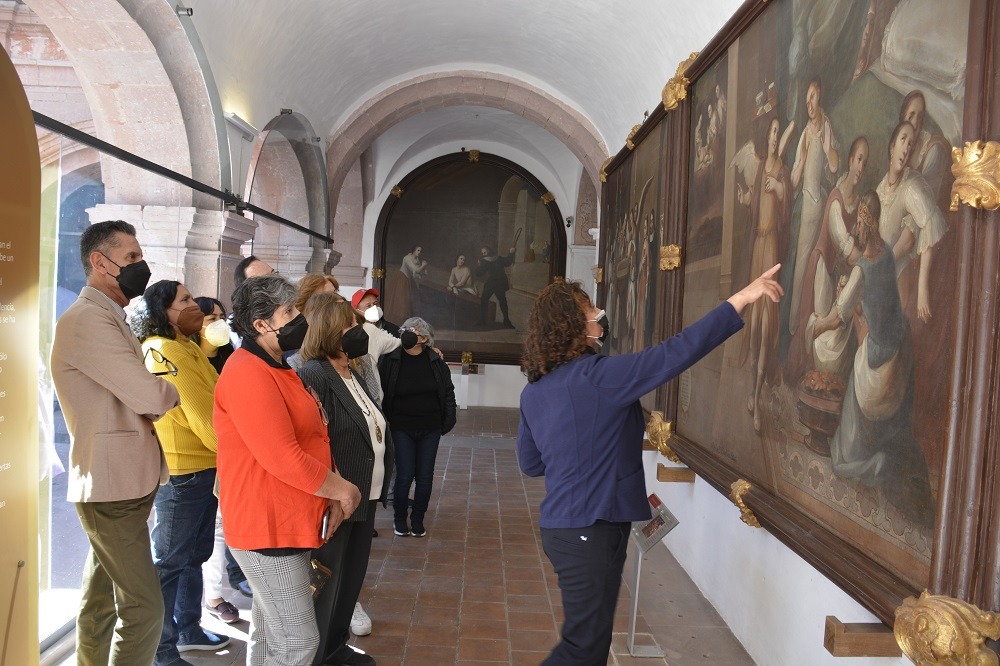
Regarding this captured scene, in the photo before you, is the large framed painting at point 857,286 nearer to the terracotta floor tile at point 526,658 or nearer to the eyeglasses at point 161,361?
the terracotta floor tile at point 526,658

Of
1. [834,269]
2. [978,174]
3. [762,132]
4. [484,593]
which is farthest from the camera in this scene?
[484,593]

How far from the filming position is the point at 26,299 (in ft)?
8.09

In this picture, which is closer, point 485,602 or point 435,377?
point 485,602

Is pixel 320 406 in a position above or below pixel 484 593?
above

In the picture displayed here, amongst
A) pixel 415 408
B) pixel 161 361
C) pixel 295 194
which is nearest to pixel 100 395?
pixel 161 361

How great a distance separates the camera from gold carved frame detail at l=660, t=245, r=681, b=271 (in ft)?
16.2

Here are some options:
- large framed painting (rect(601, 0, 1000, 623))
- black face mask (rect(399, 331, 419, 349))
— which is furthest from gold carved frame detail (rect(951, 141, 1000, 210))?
black face mask (rect(399, 331, 419, 349))

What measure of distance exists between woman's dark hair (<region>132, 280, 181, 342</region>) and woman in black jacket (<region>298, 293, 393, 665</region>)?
0.60 metres

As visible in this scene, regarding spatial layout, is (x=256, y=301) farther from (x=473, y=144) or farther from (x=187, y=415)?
(x=473, y=144)

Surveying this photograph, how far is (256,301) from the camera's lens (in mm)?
2625

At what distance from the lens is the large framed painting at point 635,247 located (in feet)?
19.1

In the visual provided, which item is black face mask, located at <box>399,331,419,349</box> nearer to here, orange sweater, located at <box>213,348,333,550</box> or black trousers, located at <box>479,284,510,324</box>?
orange sweater, located at <box>213,348,333,550</box>

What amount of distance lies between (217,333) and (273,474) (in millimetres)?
1316

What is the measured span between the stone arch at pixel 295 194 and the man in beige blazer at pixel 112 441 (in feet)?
19.9
